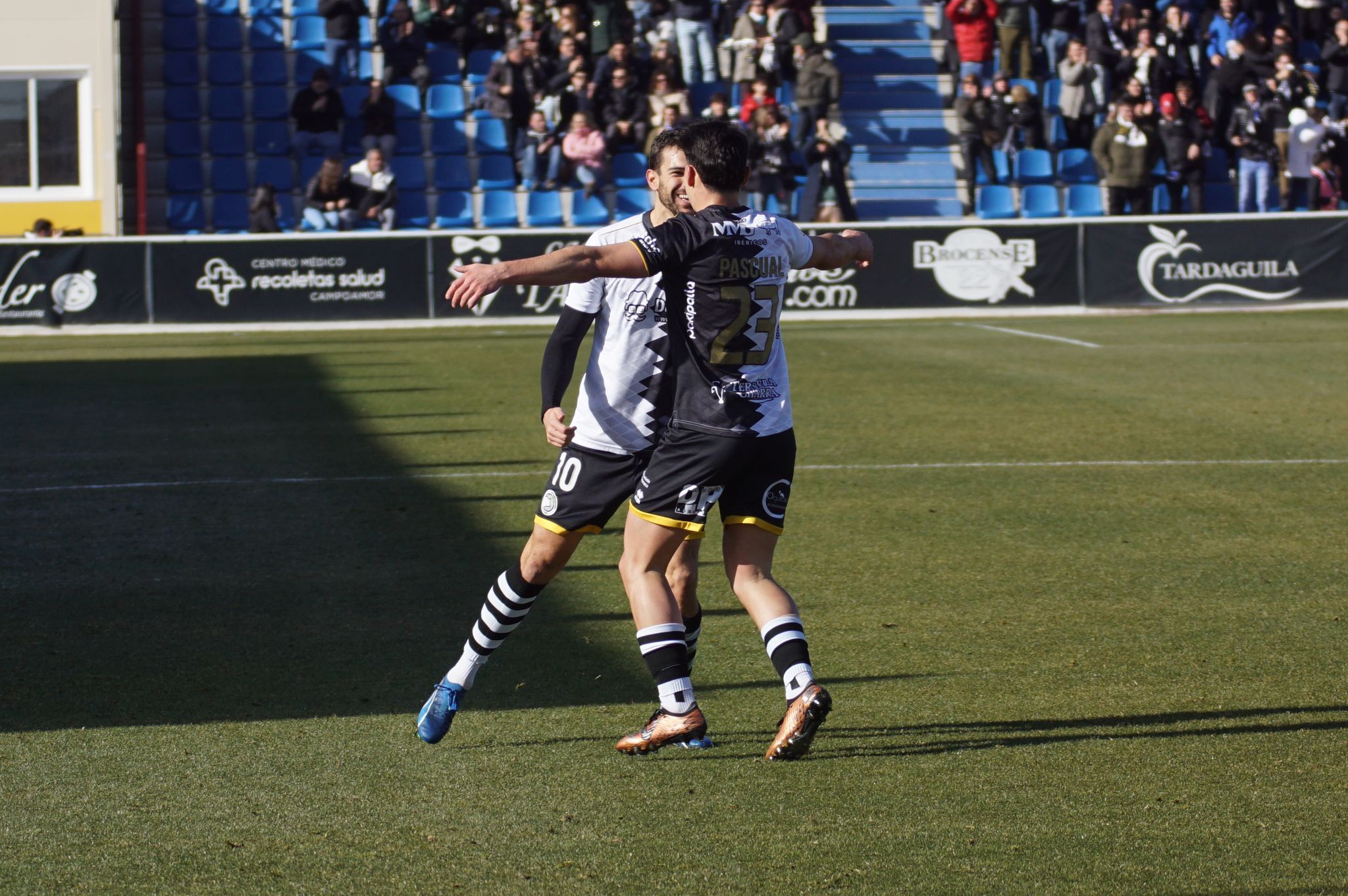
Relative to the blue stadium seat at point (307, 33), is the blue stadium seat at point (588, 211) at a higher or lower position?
lower

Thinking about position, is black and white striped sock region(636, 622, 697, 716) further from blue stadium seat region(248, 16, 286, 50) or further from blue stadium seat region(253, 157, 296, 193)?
blue stadium seat region(248, 16, 286, 50)

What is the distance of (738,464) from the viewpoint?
508 cm

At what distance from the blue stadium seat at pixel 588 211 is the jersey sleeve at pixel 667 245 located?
71.6ft

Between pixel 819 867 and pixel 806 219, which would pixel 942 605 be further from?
pixel 806 219

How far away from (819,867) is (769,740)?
1.17m

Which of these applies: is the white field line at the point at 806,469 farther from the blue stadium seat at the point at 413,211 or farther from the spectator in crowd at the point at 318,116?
the spectator in crowd at the point at 318,116

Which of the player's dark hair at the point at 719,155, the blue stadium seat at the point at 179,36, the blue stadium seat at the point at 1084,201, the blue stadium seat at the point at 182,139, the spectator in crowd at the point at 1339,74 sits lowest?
the player's dark hair at the point at 719,155

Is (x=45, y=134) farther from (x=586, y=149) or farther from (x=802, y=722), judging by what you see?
(x=802, y=722)

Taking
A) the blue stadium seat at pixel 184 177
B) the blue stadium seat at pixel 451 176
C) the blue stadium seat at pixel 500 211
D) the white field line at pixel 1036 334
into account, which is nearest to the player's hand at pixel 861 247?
the white field line at pixel 1036 334

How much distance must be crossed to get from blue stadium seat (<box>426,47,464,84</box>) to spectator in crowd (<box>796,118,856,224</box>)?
7499 millimetres

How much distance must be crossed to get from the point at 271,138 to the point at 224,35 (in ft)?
8.33

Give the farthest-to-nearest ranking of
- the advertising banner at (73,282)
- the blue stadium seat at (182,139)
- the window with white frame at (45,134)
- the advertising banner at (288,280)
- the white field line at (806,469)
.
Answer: the blue stadium seat at (182,139) < the window with white frame at (45,134) < the advertising banner at (288,280) < the advertising banner at (73,282) < the white field line at (806,469)

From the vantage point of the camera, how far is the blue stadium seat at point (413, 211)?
2783 centimetres

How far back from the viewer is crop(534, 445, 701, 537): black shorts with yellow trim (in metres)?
5.41
